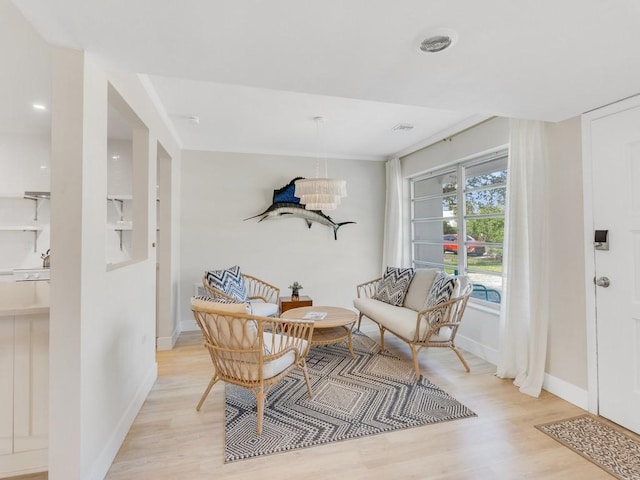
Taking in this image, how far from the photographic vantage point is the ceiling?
1310 mm

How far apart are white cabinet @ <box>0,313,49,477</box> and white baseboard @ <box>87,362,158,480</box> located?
0.34 metres

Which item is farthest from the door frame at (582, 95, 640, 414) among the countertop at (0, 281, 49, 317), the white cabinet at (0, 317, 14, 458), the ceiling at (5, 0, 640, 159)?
the white cabinet at (0, 317, 14, 458)

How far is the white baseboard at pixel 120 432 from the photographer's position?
5.50ft

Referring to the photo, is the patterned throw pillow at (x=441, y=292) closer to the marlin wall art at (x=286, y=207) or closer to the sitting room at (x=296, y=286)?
the sitting room at (x=296, y=286)

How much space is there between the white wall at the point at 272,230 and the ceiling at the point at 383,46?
206 cm

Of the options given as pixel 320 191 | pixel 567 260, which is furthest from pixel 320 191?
pixel 567 260

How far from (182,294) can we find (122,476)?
9.31ft

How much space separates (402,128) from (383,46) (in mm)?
2325

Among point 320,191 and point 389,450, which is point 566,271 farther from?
point 320,191

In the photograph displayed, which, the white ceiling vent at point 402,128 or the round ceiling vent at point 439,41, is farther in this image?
the white ceiling vent at point 402,128

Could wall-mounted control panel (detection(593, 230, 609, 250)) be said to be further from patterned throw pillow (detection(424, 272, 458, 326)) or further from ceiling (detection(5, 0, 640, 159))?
patterned throw pillow (detection(424, 272, 458, 326))

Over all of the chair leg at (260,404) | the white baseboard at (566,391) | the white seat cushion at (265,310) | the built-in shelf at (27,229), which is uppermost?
the built-in shelf at (27,229)

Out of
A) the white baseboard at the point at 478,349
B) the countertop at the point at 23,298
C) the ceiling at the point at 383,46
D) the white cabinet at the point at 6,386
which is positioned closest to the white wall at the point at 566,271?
the ceiling at the point at 383,46

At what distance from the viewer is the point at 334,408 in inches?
94.7
